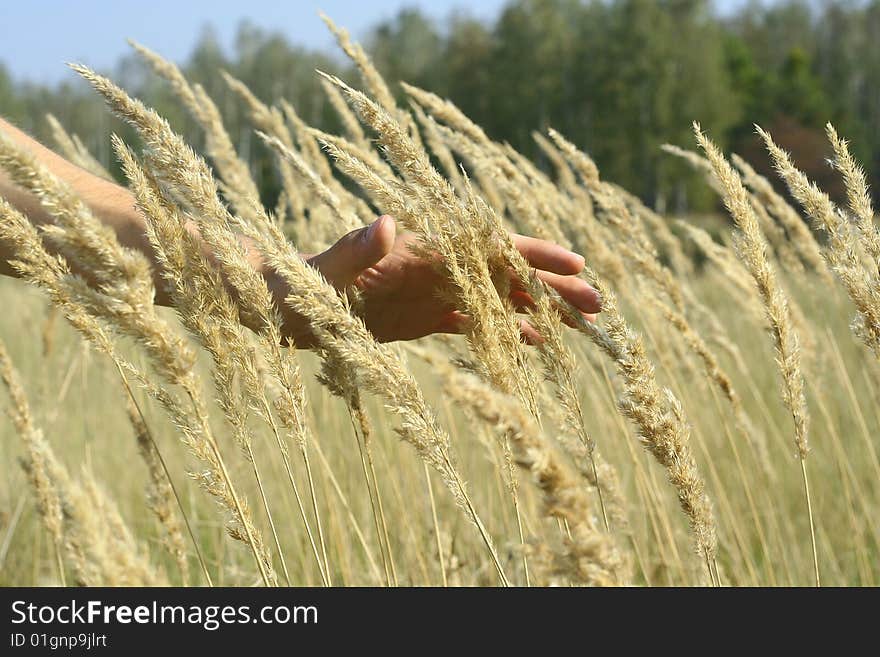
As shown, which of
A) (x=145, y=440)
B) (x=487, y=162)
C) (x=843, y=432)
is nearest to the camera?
(x=145, y=440)

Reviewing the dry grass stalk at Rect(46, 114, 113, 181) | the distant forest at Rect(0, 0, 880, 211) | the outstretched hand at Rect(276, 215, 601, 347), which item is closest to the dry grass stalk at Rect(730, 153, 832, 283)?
the outstretched hand at Rect(276, 215, 601, 347)

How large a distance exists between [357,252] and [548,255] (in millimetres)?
368

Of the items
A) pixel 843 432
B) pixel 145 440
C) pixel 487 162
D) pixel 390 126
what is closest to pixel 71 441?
pixel 145 440

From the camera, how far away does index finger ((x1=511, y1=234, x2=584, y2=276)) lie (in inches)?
62.4

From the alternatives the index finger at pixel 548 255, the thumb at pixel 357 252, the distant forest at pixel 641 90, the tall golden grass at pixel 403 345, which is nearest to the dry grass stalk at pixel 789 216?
the tall golden grass at pixel 403 345

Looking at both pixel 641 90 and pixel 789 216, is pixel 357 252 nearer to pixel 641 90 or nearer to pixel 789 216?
pixel 789 216

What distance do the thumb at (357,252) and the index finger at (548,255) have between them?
268 millimetres

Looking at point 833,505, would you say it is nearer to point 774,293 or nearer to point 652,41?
point 774,293

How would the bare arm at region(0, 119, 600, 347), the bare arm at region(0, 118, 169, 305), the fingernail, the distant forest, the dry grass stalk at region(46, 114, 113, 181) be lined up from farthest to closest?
the distant forest < the dry grass stalk at region(46, 114, 113, 181) < the bare arm at region(0, 118, 169, 305) < the bare arm at region(0, 119, 600, 347) < the fingernail

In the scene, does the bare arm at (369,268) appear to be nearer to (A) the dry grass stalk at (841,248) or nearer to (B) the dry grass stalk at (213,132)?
(A) the dry grass stalk at (841,248)

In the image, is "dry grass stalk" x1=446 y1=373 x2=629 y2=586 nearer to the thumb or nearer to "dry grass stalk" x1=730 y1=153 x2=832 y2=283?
the thumb

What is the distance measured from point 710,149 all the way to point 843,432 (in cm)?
323
